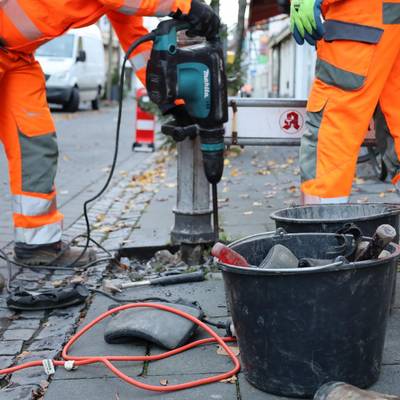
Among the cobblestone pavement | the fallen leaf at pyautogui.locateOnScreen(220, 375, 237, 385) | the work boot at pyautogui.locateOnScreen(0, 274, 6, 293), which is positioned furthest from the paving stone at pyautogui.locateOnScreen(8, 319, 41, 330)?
the fallen leaf at pyautogui.locateOnScreen(220, 375, 237, 385)

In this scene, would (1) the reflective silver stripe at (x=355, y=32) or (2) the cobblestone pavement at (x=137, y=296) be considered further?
(1) the reflective silver stripe at (x=355, y=32)

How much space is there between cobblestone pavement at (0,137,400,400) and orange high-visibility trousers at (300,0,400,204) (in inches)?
25.9

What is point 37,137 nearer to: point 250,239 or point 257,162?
point 250,239

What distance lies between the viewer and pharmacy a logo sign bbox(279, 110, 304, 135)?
420 cm

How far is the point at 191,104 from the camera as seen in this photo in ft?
12.1

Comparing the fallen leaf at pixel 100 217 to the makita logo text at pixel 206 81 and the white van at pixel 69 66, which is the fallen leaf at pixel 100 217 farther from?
the white van at pixel 69 66

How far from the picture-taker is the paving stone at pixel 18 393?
2482 millimetres

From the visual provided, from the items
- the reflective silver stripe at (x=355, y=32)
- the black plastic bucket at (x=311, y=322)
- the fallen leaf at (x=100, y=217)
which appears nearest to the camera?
the black plastic bucket at (x=311, y=322)

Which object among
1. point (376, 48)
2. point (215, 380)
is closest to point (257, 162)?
point (376, 48)

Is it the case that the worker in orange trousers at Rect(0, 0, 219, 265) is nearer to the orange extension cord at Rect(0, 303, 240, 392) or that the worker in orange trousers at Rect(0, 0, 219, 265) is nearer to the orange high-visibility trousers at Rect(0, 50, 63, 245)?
the orange high-visibility trousers at Rect(0, 50, 63, 245)

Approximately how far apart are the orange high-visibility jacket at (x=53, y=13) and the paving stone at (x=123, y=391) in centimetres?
177

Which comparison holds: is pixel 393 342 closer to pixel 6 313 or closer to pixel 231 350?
pixel 231 350

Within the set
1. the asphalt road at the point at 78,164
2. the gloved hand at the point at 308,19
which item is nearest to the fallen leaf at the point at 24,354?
the gloved hand at the point at 308,19

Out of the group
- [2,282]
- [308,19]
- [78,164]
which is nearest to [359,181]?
[78,164]
